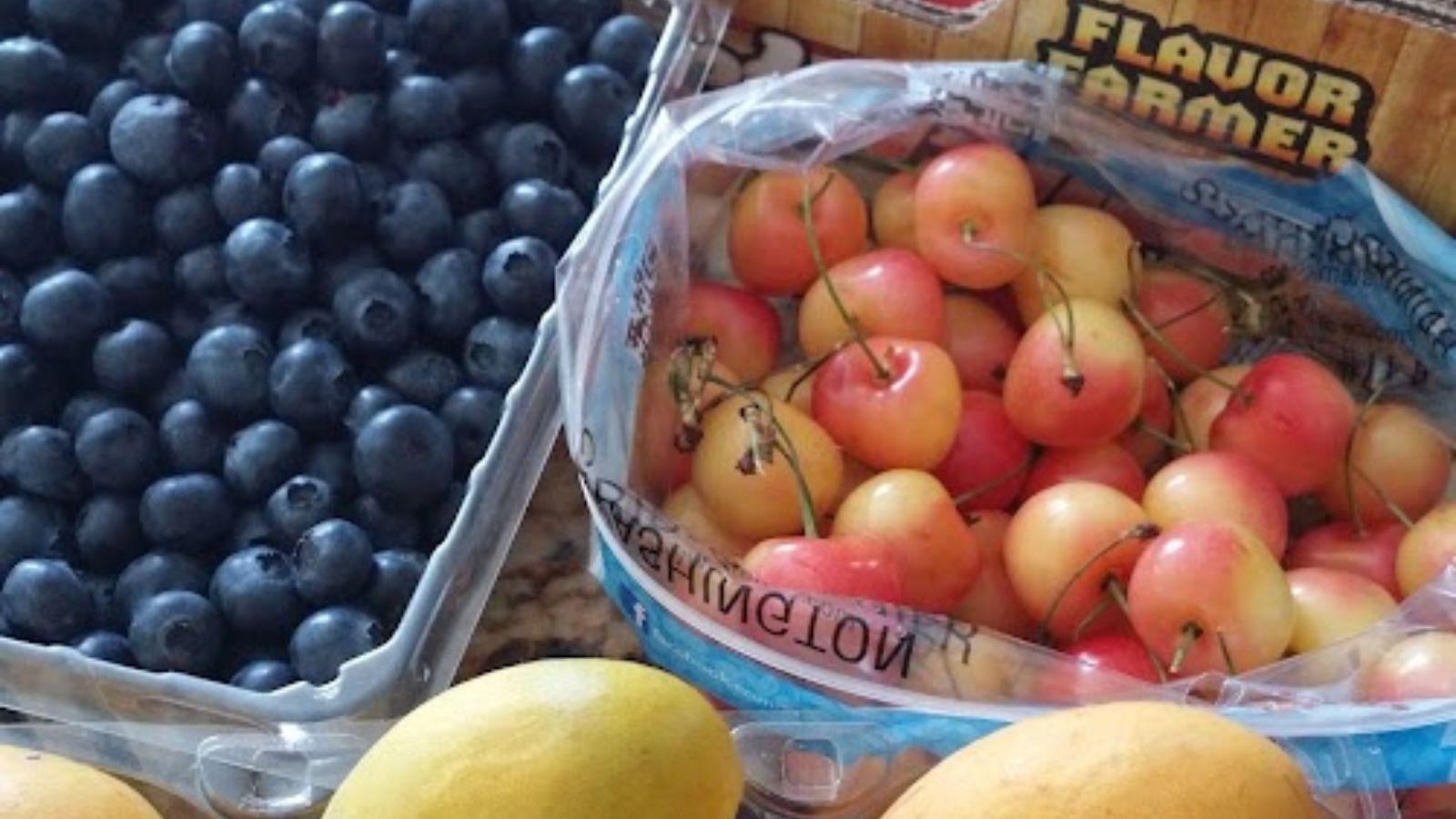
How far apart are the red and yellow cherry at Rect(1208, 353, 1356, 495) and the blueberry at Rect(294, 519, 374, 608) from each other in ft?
1.36

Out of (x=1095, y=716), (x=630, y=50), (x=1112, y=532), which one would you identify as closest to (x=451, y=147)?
(x=630, y=50)

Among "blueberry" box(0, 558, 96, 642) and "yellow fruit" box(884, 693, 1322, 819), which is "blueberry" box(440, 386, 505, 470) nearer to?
"blueberry" box(0, 558, 96, 642)

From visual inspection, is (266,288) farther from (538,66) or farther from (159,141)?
(538,66)

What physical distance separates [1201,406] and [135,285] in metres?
0.55

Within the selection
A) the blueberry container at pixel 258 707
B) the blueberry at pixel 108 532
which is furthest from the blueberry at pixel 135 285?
the blueberry container at pixel 258 707

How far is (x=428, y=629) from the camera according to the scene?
724mm

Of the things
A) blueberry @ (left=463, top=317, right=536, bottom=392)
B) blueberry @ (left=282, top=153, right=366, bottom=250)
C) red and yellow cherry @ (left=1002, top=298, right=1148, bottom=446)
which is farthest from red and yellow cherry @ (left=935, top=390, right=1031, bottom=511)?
blueberry @ (left=282, top=153, right=366, bottom=250)

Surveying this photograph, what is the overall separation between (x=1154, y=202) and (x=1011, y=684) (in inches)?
13.1

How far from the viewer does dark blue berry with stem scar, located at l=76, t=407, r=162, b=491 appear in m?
0.79

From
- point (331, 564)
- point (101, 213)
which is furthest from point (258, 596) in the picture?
point (101, 213)

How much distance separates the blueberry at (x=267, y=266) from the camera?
83 centimetres

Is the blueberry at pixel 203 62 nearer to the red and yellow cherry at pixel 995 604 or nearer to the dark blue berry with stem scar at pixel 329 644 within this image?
the dark blue berry with stem scar at pixel 329 644

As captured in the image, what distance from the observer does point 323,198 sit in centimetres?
84

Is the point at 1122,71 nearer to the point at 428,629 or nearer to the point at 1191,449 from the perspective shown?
the point at 1191,449
